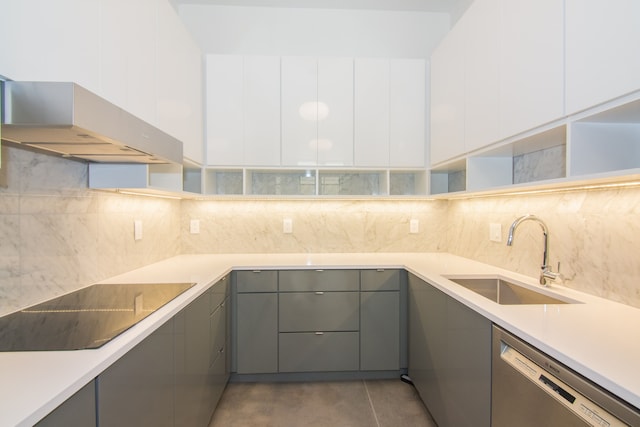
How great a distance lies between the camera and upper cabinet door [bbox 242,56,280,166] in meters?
2.33

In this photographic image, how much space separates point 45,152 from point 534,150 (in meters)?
2.45

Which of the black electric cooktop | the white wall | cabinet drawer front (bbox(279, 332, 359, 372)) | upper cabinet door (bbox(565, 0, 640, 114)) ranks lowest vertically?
cabinet drawer front (bbox(279, 332, 359, 372))

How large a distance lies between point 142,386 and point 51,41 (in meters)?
1.21

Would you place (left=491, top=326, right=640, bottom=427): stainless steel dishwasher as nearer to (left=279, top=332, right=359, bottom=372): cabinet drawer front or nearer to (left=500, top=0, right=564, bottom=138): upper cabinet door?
(left=500, top=0, right=564, bottom=138): upper cabinet door

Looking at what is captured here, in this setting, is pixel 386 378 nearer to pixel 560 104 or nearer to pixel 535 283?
pixel 535 283

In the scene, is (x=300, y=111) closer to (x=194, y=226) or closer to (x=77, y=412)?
(x=194, y=226)

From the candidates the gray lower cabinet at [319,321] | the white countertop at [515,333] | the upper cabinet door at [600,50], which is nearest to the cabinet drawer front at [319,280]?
the gray lower cabinet at [319,321]

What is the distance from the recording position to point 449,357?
1539mm

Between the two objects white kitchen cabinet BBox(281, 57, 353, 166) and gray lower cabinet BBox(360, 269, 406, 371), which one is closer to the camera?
gray lower cabinet BBox(360, 269, 406, 371)

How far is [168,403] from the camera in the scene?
1.19m

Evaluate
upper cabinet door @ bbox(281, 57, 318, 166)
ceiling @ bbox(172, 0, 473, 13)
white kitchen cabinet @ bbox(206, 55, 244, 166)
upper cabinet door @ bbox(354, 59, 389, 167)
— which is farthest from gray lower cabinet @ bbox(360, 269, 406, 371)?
ceiling @ bbox(172, 0, 473, 13)

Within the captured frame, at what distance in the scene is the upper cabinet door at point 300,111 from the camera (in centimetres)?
234

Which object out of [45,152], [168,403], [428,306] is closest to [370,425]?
[428,306]

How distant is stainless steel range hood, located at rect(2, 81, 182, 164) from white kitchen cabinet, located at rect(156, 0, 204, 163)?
56 cm
